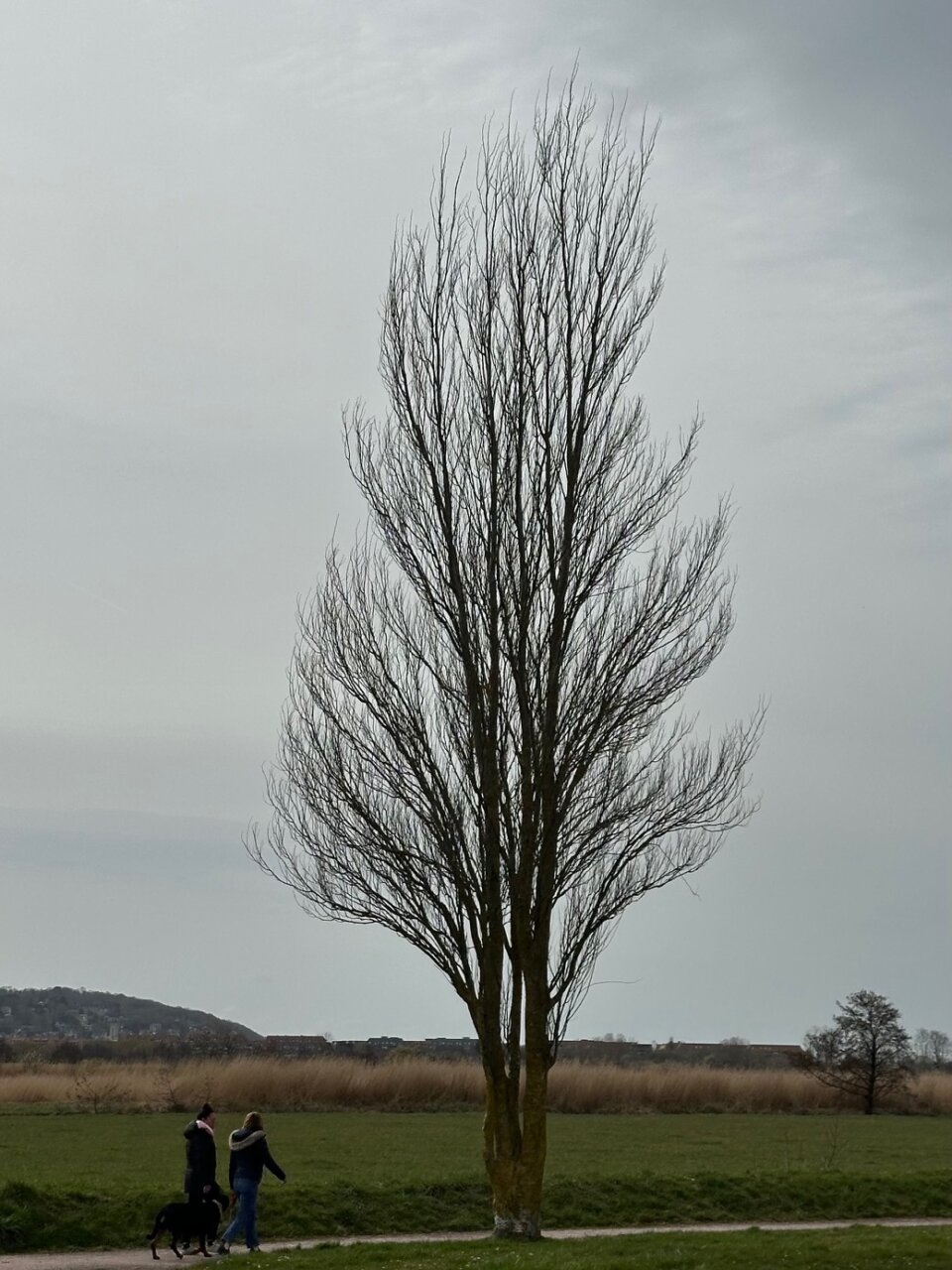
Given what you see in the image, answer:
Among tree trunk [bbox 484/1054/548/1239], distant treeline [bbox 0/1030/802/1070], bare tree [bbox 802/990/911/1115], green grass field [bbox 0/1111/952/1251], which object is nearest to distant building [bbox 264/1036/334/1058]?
distant treeline [bbox 0/1030/802/1070]

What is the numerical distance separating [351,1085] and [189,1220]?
1133 inches

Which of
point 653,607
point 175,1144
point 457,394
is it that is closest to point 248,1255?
point 653,607

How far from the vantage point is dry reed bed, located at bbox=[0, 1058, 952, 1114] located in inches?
1768

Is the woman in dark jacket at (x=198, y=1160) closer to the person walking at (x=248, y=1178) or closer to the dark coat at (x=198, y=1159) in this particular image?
the dark coat at (x=198, y=1159)

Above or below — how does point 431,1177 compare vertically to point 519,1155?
below

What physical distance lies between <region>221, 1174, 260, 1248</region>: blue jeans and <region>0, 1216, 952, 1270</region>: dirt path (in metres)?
0.24

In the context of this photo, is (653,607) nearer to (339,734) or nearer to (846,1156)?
(339,734)

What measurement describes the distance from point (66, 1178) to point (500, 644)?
1201 cm

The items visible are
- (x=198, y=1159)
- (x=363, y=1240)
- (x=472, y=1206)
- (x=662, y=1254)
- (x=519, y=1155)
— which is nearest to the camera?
(x=662, y=1254)

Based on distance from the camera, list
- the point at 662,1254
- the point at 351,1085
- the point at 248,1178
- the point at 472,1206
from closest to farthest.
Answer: the point at 662,1254 < the point at 248,1178 < the point at 472,1206 < the point at 351,1085

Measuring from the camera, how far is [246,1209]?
1881cm

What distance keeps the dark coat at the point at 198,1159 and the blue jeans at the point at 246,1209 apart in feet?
2.22

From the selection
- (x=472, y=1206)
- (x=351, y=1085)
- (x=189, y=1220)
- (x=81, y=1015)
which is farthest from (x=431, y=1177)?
(x=81, y=1015)

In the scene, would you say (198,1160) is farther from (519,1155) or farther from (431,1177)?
(431,1177)
